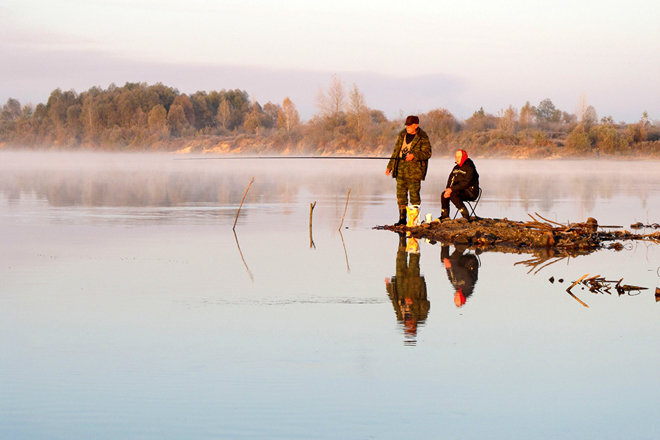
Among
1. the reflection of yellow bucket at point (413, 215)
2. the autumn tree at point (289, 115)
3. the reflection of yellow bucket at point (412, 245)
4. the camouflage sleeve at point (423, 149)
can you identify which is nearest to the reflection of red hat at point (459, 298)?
the reflection of yellow bucket at point (412, 245)

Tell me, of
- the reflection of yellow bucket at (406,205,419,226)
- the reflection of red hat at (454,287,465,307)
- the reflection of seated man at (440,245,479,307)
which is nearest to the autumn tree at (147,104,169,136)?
the reflection of yellow bucket at (406,205,419,226)

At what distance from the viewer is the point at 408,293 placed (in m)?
9.91

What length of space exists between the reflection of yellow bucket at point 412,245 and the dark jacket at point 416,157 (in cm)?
132

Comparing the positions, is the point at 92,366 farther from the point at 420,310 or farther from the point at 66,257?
the point at 66,257

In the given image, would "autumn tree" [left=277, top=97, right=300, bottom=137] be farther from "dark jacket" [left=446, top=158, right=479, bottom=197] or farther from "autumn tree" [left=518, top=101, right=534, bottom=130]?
"dark jacket" [left=446, top=158, right=479, bottom=197]

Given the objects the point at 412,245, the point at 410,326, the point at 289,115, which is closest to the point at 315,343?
the point at 410,326

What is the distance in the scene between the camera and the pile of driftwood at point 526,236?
1433cm

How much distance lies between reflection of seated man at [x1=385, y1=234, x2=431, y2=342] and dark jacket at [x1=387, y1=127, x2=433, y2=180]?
11.1 feet

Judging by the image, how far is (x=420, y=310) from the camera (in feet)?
29.1

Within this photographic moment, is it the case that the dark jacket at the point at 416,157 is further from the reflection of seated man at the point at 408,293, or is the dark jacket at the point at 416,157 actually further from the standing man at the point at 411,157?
the reflection of seated man at the point at 408,293

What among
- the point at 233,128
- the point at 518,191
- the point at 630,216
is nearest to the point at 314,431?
the point at 630,216

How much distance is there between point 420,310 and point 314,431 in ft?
12.1

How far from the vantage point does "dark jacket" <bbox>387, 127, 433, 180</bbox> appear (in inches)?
653

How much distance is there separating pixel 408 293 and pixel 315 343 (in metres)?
2.63
